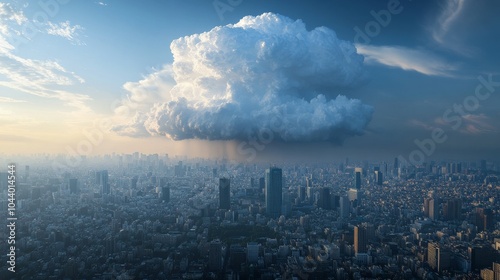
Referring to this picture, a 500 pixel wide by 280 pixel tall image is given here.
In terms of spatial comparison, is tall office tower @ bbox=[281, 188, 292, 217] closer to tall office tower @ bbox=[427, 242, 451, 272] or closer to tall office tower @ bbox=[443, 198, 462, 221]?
tall office tower @ bbox=[443, 198, 462, 221]

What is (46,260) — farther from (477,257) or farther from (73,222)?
(477,257)

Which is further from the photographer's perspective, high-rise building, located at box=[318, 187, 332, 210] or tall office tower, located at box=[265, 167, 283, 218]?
high-rise building, located at box=[318, 187, 332, 210]

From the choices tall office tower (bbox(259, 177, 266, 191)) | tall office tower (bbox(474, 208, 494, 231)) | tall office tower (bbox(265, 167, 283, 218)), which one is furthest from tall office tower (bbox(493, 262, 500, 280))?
tall office tower (bbox(259, 177, 266, 191))

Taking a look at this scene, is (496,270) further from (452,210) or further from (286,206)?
(286,206)

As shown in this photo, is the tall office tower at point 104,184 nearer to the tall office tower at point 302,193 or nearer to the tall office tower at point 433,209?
the tall office tower at point 302,193

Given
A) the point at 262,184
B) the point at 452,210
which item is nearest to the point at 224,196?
the point at 262,184

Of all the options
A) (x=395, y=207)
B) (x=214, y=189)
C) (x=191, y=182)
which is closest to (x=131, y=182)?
(x=191, y=182)
